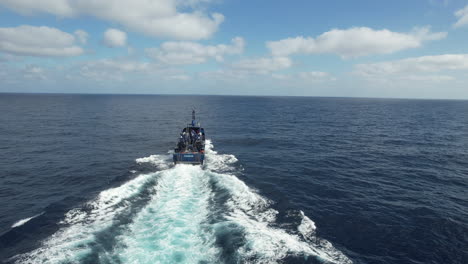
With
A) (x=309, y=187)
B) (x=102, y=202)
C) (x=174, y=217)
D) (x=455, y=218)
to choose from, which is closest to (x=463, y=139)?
(x=455, y=218)

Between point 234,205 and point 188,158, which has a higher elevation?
point 188,158

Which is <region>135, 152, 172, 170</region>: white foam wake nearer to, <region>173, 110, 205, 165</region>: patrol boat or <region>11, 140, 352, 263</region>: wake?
<region>173, 110, 205, 165</region>: patrol boat

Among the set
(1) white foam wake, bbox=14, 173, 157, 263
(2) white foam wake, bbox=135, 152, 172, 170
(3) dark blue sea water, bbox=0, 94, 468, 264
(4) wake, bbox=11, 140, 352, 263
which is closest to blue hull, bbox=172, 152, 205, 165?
(3) dark blue sea water, bbox=0, 94, 468, 264

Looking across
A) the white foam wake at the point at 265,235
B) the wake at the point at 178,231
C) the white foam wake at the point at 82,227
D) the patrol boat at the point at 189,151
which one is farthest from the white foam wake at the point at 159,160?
the white foam wake at the point at 265,235

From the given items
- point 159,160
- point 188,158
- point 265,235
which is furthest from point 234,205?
point 159,160

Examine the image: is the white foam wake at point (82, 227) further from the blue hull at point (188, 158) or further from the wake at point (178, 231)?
the blue hull at point (188, 158)

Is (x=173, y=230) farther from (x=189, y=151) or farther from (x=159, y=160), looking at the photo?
(x=159, y=160)
